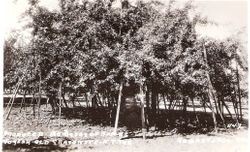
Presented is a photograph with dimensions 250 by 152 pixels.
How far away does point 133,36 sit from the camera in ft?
45.3

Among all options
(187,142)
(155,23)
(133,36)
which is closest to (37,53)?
(133,36)

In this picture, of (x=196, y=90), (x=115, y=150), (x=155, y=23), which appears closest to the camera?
(x=115, y=150)

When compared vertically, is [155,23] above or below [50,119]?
above

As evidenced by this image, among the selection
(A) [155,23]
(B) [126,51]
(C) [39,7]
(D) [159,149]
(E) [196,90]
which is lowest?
(D) [159,149]

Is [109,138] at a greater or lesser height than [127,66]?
lesser

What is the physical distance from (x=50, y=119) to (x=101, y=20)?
5.06 meters

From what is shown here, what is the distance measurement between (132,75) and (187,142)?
117 inches

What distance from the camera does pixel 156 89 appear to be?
625 inches

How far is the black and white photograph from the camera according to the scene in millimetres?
11864

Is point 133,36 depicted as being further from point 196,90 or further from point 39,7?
point 39,7

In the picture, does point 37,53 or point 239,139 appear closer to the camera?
point 239,139

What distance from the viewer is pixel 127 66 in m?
12.6

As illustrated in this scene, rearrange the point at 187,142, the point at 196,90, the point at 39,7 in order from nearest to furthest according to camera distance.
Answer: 1. the point at 187,142
2. the point at 196,90
3. the point at 39,7

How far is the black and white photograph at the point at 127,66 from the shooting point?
11864mm
